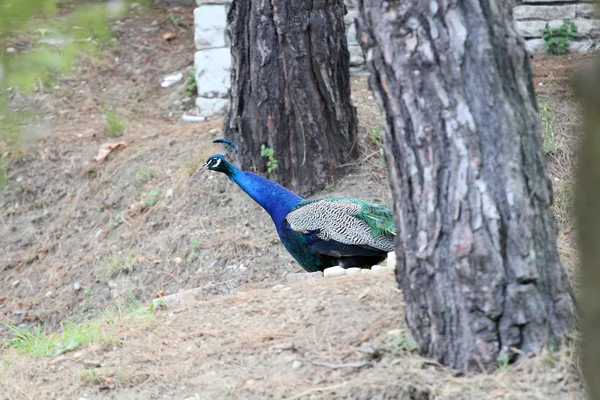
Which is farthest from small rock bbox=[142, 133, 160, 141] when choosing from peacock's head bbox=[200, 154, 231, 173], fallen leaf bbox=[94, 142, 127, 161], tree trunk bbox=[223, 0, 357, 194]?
peacock's head bbox=[200, 154, 231, 173]

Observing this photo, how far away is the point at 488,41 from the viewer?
106 inches

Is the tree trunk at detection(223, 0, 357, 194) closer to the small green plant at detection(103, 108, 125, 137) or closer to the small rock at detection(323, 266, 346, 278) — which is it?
the small rock at detection(323, 266, 346, 278)

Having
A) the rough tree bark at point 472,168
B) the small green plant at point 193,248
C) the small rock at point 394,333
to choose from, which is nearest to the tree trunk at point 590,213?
the rough tree bark at point 472,168

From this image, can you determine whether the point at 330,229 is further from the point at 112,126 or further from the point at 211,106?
the point at 112,126

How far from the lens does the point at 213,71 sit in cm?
755

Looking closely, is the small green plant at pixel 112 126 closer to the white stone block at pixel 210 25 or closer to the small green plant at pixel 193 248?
the white stone block at pixel 210 25

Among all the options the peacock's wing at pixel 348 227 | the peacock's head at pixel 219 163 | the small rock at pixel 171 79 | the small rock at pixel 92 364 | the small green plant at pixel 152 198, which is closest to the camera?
the small rock at pixel 92 364

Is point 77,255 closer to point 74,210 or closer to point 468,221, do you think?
point 74,210

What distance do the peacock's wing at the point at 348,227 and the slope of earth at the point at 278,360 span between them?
1057 mm

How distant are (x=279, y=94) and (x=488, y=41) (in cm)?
326

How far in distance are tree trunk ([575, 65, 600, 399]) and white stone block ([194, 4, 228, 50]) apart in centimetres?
645

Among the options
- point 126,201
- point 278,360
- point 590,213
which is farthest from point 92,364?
point 126,201

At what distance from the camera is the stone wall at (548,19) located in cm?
743

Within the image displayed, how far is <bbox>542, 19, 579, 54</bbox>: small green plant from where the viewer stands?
745 centimetres
